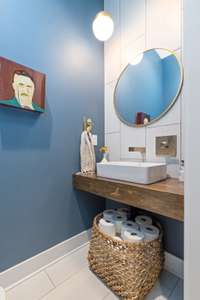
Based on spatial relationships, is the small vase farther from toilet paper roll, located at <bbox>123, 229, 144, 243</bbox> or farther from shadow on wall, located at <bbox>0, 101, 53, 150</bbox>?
toilet paper roll, located at <bbox>123, 229, 144, 243</bbox>

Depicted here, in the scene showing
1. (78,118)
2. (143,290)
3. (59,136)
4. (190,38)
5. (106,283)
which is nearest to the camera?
(190,38)

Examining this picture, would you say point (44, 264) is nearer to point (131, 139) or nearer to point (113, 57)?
point (131, 139)

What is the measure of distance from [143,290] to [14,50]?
1.79m

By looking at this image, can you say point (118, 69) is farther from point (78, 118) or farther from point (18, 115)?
point (18, 115)

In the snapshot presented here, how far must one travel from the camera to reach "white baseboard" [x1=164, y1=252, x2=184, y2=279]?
1188 millimetres

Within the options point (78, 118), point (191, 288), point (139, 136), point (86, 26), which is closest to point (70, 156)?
point (78, 118)

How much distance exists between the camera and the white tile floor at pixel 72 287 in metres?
1.04

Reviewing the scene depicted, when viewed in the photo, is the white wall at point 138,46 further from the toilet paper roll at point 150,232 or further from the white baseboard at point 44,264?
the white baseboard at point 44,264

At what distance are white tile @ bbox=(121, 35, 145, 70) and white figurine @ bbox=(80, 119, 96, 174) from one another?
0.74m

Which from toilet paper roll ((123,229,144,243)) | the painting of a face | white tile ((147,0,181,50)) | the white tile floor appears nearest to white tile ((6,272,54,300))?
the white tile floor

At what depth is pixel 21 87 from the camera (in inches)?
43.7

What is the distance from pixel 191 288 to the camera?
67cm

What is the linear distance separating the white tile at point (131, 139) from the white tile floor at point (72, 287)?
0.94 meters

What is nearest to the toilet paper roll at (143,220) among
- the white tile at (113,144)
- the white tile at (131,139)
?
the white tile at (131,139)
